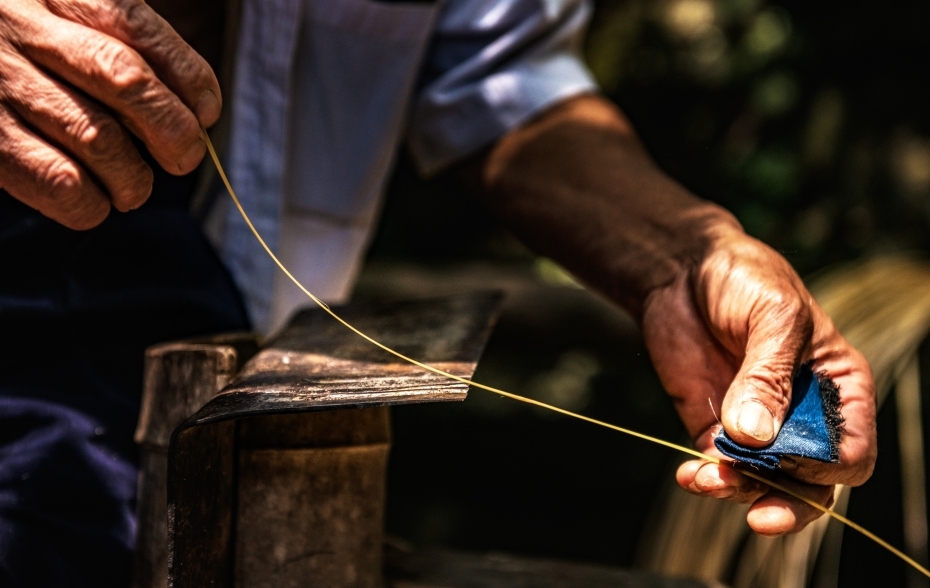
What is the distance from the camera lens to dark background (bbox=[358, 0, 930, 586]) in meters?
2.01

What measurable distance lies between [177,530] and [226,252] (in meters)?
0.57

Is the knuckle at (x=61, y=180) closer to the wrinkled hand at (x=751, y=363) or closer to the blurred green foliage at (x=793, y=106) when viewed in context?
the wrinkled hand at (x=751, y=363)

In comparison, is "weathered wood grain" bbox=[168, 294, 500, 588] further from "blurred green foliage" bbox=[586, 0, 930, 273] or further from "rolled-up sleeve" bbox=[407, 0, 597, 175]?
"blurred green foliage" bbox=[586, 0, 930, 273]

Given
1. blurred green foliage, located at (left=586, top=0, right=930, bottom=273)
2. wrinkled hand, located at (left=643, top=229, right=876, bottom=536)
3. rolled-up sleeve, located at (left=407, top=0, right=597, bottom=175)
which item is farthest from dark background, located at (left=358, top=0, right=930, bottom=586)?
wrinkled hand, located at (left=643, top=229, right=876, bottom=536)

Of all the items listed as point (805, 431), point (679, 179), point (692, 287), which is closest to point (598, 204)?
point (692, 287)

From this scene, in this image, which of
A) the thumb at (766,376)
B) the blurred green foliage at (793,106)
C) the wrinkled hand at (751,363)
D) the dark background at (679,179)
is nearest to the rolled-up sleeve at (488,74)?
the wrinkled hand at (751,363)

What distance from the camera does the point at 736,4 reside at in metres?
2.13

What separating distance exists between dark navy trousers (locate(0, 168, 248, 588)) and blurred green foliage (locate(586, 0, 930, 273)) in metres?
1.58

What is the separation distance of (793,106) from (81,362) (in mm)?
1926

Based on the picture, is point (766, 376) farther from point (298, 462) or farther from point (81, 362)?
point (81, 362)

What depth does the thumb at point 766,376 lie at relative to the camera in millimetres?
641

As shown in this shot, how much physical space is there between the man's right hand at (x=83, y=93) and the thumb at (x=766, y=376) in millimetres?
491

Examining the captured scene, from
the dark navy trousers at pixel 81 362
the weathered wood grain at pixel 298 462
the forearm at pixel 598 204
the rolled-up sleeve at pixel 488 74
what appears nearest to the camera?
the weathered wood grain at pixel 298 462

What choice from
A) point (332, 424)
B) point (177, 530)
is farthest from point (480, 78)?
point (177, 530)
